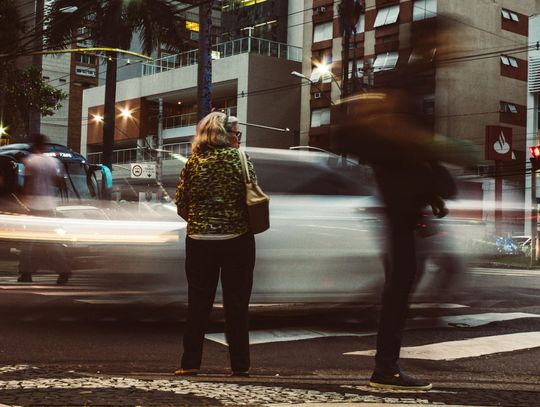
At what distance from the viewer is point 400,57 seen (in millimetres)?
5113

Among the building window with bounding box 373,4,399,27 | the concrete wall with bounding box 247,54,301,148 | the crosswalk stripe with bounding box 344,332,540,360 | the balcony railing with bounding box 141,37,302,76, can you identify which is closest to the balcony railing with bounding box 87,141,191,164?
the concrete wall with bounding box 247,54,301,148

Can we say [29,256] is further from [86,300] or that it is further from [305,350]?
[305,350]

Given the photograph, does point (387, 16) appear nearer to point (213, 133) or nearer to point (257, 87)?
point (257, 87)

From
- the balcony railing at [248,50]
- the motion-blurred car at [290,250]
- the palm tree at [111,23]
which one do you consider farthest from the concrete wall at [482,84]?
the motion-blurred car at [290,250]

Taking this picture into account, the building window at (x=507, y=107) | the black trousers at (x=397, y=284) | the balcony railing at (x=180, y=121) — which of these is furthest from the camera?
the balcony railing at (x=180, y=121)

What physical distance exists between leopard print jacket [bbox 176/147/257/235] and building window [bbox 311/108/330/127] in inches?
1879

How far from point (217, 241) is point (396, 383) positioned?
50.5 inches

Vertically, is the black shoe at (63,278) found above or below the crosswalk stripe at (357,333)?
above

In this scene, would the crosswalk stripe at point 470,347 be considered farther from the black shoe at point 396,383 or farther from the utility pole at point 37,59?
the utility pole at point 37,59

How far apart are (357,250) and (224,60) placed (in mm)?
47316

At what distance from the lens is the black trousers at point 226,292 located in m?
4.95

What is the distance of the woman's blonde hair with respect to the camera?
16.5 feet

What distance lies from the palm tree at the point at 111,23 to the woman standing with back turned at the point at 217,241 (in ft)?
81.3

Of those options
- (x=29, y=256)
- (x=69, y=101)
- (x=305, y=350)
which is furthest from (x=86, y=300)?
(x=69, y=101)
